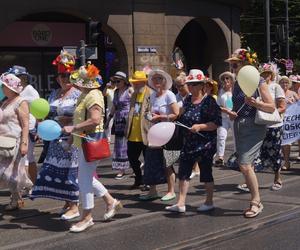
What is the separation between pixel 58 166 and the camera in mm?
6824

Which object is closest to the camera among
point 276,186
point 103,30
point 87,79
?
point 87,79

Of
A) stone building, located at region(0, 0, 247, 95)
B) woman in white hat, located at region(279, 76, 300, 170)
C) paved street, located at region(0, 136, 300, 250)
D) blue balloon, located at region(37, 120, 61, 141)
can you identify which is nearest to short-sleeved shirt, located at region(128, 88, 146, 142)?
paved street, located at region(0, 136, 300, 250)

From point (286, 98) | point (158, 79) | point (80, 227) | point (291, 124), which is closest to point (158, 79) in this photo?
point (158, 79)

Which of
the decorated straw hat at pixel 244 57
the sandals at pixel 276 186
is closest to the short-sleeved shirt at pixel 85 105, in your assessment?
the decorated straw hat at pixel 244 57

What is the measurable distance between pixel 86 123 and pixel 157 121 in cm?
169

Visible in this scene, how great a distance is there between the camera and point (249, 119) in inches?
274

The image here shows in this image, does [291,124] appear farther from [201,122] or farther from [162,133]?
[162,133]

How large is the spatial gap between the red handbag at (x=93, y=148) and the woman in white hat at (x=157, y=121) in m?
1.50

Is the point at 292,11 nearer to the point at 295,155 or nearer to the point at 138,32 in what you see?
the point at 138,32

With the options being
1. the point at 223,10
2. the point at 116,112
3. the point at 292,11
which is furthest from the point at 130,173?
the point at 292,11

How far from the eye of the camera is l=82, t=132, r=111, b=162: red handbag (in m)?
6.20

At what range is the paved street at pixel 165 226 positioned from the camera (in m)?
5.89

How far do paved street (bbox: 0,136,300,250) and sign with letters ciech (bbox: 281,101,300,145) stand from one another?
216 cm

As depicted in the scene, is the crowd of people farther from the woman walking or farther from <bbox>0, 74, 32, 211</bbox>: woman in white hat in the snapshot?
the woman walking
